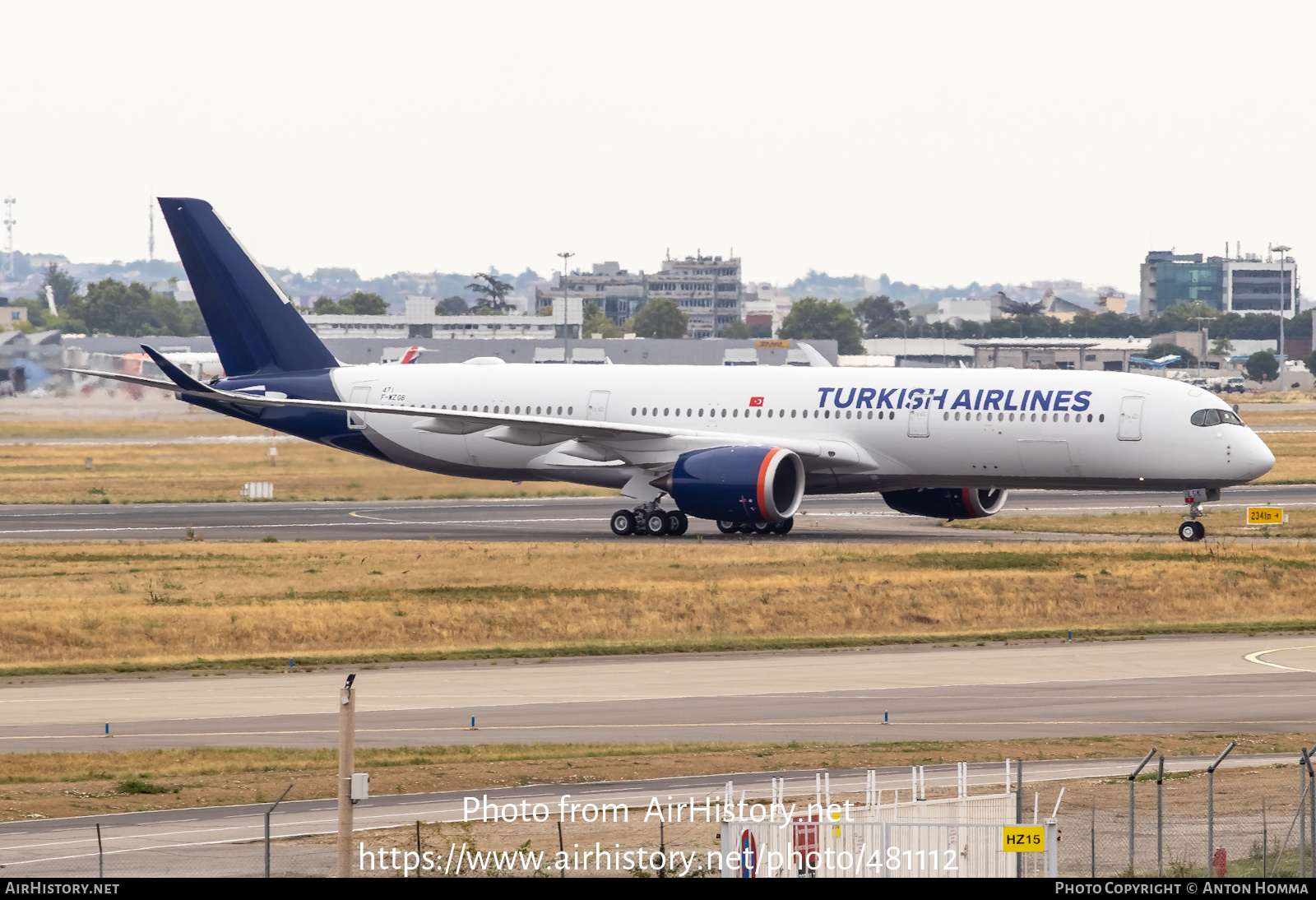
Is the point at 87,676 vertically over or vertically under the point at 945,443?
under

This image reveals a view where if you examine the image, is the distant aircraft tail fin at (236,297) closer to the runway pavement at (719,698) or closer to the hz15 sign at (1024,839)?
the runway pavement at (719,698)

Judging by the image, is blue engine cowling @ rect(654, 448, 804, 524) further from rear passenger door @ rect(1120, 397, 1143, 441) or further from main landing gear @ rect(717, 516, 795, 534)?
rear passenger door @ rect(1120, 397, 1143, 441)

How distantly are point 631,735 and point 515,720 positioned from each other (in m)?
2.92

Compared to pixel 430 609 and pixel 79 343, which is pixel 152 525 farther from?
pixel 79 343

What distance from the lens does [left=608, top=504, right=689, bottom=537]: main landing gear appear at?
2453 inches

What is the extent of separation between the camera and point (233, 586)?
1999 inches

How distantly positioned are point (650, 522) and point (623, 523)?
0.98m

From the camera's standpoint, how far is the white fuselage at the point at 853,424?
5719 centimetres

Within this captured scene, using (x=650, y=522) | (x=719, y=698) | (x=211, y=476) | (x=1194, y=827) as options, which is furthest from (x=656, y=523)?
(x=1194, y=827)

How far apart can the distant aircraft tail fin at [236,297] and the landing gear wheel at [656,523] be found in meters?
15.6

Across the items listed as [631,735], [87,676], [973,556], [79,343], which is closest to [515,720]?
[631,735]

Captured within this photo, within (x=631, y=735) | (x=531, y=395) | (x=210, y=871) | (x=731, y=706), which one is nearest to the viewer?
(x=210, y=871)

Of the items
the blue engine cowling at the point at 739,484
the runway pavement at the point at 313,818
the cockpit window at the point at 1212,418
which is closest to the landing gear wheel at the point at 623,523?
the blue engine cowling at the point at 739,484

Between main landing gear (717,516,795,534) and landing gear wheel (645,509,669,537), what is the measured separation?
188cm
